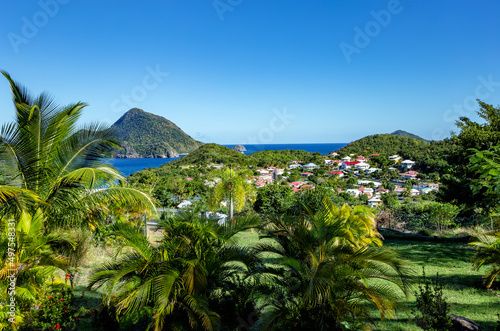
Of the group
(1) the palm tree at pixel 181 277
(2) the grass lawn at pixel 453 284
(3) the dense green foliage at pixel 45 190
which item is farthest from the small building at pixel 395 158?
(3) the dense green foliage at pixel 45 190

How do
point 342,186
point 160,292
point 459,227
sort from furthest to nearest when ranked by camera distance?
1. point 342,186
2. point 459,227
3. point 160,292

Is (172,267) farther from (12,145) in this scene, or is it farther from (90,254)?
(90,254)

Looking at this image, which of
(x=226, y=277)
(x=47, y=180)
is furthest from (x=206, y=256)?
(x=47, y=180)

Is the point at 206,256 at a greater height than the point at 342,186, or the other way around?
the point at 206,256

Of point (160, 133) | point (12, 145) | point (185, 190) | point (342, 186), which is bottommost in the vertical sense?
point (342, 186)

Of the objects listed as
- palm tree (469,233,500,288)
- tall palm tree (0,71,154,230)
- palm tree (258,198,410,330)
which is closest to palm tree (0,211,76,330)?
tall palm tree (0,71,154,230)

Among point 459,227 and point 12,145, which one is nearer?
point 12,145

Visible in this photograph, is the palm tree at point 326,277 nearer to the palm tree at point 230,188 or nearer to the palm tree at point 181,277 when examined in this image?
the palm tree at point 181,277

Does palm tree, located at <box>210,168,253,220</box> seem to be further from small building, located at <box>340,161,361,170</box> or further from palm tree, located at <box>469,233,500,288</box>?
small building, located at <box>340,161,361,170</box>
